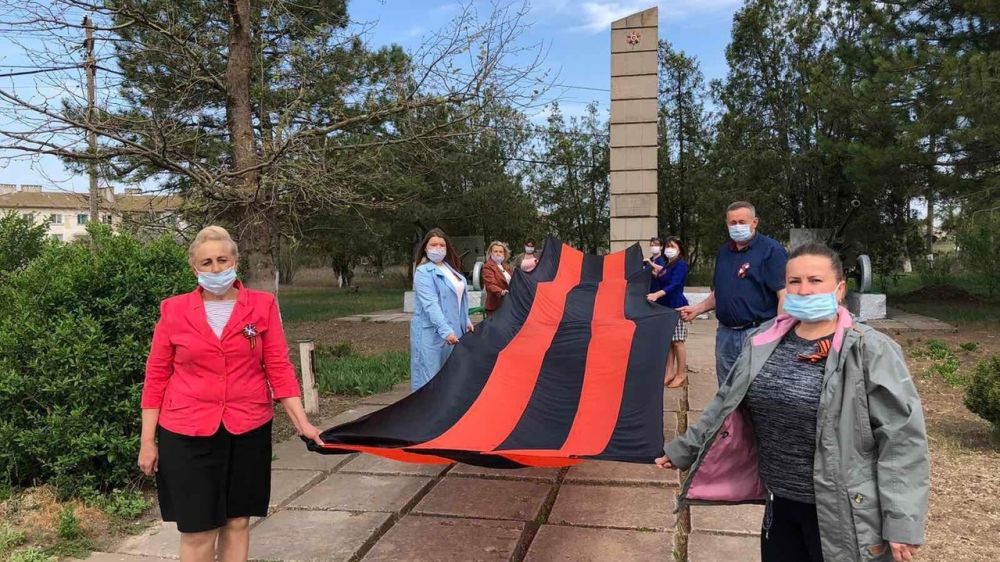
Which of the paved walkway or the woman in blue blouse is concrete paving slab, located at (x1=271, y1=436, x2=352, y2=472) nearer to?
the paved walkway

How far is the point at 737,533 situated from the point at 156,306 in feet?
12.0

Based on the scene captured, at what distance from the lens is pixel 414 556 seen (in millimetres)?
3631

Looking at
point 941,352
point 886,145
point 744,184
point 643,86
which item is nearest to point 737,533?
point 941,352

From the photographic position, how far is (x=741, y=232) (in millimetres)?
4555

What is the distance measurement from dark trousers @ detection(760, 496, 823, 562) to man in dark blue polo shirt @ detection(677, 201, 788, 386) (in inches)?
81.8

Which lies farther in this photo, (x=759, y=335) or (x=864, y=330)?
(x=759, y=335)

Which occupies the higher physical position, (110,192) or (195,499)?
(110,192)

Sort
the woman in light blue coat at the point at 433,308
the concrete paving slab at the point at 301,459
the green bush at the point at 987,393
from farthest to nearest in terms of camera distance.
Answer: the woman in light blue coat at the point at 433,308
the green bush at the point at 987,393
the concrete paving slab at the point at 301,459

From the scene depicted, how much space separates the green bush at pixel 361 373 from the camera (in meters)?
7.98

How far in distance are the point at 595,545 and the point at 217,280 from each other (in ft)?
7.35

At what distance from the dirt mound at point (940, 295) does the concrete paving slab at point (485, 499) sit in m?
17.6

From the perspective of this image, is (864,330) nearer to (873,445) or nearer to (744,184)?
(873,445)

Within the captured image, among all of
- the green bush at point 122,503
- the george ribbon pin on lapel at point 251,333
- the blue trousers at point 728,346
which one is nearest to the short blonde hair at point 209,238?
the george ribbon pin on lapel at point 251,333

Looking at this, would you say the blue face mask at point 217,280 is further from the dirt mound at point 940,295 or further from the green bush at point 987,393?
the dirt mound at point 940,295
